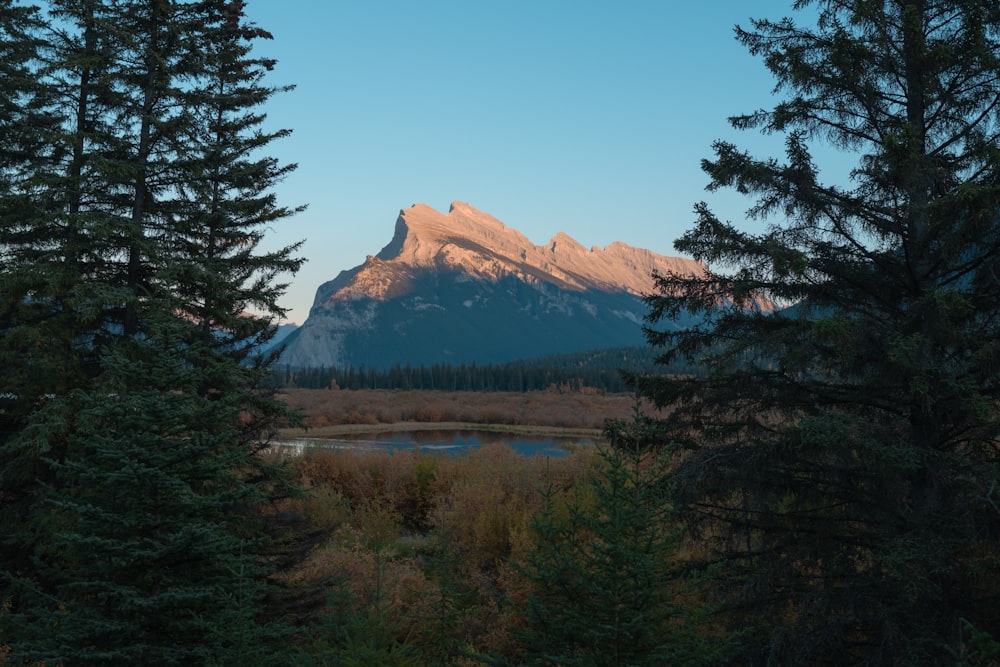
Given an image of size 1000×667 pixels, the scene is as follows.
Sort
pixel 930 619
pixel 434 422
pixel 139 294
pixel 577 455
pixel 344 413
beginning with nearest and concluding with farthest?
pixel 930 619 → pixel 139 294 → pixel 577 455 → pixel 344 413 → pixel 434 422

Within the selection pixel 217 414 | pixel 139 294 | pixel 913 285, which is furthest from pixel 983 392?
pixel 139 294

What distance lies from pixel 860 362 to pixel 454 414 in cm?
7905

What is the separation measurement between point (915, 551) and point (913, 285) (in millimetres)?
3351

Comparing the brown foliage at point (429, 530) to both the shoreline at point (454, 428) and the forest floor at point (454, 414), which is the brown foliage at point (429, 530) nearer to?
the forest floor at point (454, 414)

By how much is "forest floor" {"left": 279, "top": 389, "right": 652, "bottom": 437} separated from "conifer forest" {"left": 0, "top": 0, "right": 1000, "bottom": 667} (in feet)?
175

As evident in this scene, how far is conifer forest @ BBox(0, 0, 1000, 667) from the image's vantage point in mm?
6871

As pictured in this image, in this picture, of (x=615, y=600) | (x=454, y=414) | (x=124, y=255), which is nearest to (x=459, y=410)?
(x=454, y=414)

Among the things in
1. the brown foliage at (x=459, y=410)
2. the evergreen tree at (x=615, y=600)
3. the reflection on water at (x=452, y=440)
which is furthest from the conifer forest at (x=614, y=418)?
the brown foliage at (x=459, y=410)

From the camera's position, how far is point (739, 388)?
934cm

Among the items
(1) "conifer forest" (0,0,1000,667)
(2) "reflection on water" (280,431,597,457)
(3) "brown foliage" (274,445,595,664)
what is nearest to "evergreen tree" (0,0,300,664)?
(1) "conifer forest" (0,0,1000,667)

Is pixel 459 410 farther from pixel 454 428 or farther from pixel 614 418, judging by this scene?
pixel 614 418

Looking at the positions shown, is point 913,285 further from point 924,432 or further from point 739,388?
point 739,388

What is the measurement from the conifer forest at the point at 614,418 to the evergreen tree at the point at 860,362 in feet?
0.16

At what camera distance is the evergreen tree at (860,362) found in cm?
786
